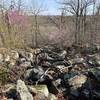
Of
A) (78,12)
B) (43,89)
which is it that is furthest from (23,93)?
(78,12)

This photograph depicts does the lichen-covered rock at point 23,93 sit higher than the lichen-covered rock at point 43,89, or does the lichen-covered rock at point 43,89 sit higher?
the lichen-covered rock at point 23,93

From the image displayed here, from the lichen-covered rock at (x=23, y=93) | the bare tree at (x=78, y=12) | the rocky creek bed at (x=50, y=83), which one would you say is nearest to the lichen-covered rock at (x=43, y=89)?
the rocky creek bed at (x=50, y=83)

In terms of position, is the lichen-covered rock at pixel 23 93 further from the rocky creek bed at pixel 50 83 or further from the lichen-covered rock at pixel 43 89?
the lichen-covered rock at pixel 43 89

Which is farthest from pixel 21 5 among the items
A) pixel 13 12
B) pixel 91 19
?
pixel 91 19

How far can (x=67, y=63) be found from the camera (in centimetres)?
1393

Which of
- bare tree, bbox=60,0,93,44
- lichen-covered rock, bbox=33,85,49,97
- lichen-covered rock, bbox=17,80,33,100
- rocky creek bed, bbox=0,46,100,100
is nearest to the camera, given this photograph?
lichen-covered rock, bbox=17,80,33,100

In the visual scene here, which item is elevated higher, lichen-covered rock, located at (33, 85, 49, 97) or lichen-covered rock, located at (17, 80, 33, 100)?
lichen-covered rock, located at (17, 80, 33, 100)

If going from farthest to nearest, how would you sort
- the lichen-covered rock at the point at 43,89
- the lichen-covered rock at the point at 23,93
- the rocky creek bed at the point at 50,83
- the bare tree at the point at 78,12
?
the bare tree at the point at 78,12
the lichen-covered rock at the point at 43,89
the rocky creek bed at the point at 50,83
the lichen-covered rock at the point at 23,93

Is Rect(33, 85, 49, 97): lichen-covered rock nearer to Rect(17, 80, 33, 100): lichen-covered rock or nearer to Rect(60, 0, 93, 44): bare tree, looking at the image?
Rect(17, 80, 33, 100): lichen-covered rock

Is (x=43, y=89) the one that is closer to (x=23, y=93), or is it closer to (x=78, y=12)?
(x=23, y=93)

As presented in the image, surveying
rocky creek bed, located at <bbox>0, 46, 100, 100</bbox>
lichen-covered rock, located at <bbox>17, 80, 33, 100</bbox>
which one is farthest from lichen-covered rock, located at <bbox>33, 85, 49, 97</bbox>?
lichen-covered rock, located at <bbox>17, 80, 33, 100</bbox>

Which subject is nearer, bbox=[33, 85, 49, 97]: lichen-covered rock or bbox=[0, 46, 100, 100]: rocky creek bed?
bbox=[0, 46, 100, 100]: rocky creek bed

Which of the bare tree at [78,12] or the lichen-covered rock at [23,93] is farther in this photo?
the bare tree at [78,12]

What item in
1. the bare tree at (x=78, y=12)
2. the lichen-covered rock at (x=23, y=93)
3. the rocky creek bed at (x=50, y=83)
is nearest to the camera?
the lichen-covered rock at (x=23, y=93)
